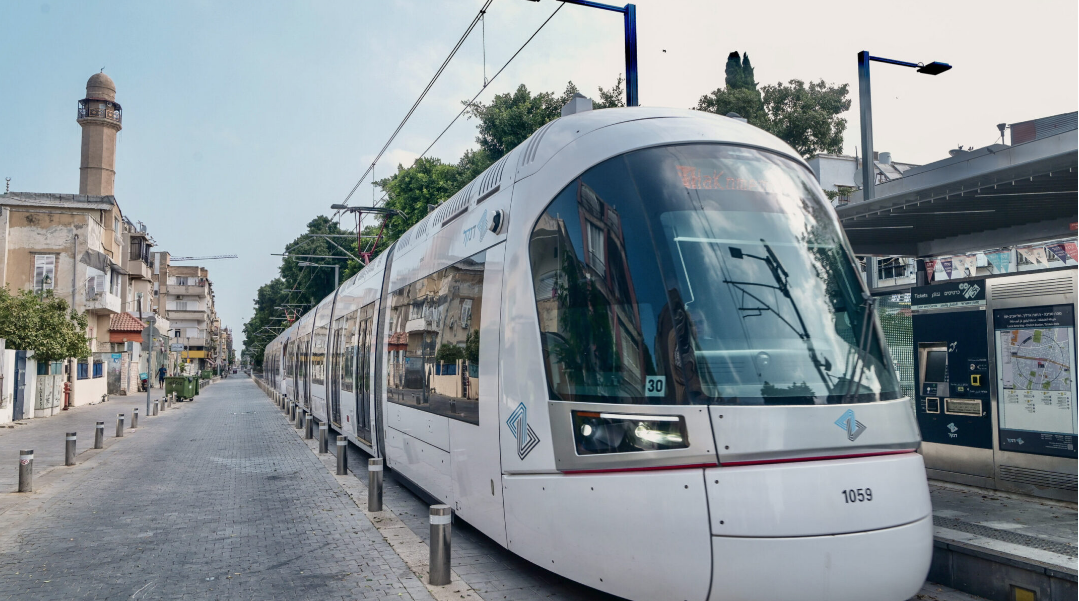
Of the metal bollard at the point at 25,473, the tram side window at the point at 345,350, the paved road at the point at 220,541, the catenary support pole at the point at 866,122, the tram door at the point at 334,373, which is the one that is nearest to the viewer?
the paved road at the point at 220,541

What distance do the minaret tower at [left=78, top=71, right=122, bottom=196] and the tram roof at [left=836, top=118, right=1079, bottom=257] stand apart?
181 ft

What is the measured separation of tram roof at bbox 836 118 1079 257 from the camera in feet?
22.9

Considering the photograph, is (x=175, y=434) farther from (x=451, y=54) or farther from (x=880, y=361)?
(x=880, y=361)

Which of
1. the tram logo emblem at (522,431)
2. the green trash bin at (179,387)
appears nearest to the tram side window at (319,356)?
the tram logo emblem at (522,431)

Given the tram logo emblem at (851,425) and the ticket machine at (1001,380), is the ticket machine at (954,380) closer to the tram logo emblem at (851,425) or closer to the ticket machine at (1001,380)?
the ticket machine at (1001,380)

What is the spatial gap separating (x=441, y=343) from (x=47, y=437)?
54.6ft

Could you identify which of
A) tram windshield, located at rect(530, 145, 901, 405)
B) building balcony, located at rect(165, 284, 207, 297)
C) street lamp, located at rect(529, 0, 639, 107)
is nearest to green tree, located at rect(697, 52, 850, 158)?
street lamp, located at rect(529, 0, 639, 107)

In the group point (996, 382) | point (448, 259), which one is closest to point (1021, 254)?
point (996, 382)

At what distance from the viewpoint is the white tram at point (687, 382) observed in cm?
447

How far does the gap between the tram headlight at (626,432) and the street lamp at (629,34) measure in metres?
8.07

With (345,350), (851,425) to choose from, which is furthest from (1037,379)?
(345,350)

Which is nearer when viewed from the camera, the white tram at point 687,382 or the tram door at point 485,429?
the white tram at point 687,382

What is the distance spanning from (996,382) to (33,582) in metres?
9.46

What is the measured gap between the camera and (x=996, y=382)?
8.72m
